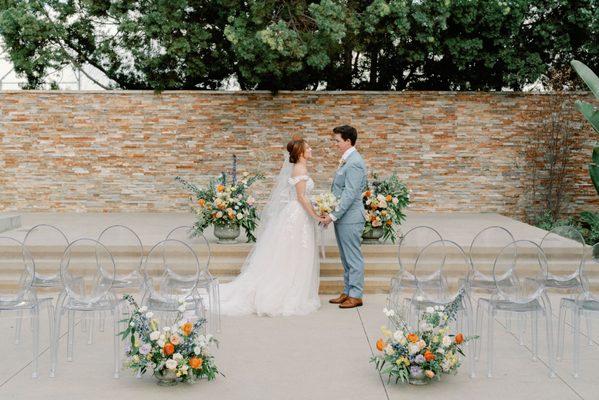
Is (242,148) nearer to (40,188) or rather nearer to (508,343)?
(40,188)

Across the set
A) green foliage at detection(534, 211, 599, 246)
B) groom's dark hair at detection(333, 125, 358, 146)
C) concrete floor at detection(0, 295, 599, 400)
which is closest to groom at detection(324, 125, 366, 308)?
groom's dark hair at detection(333, 125, 358, 146)

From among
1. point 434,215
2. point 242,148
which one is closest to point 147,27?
point 242,148

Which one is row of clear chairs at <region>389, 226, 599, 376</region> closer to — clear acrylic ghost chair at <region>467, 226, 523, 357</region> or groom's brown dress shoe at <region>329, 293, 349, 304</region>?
clear acrylic ghost chair at <region>467, 226, 523, 357</region>

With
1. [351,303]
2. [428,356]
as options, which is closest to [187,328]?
[428,356]

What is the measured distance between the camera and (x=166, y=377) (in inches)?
181

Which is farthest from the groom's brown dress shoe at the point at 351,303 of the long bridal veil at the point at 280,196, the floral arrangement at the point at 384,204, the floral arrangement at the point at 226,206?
the floral arrangement at the point at 226,206

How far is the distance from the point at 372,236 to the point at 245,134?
5.54 metres

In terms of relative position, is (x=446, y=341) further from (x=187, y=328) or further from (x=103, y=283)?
(x=103, y=283)

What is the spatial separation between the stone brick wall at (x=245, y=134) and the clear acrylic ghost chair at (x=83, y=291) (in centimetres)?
800

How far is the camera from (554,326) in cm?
646

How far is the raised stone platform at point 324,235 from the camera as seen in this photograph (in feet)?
27.4

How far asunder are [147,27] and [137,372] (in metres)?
9.23

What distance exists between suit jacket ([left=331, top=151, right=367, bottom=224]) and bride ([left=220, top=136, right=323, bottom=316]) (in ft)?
0.91

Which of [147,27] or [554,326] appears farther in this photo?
[147,27]
